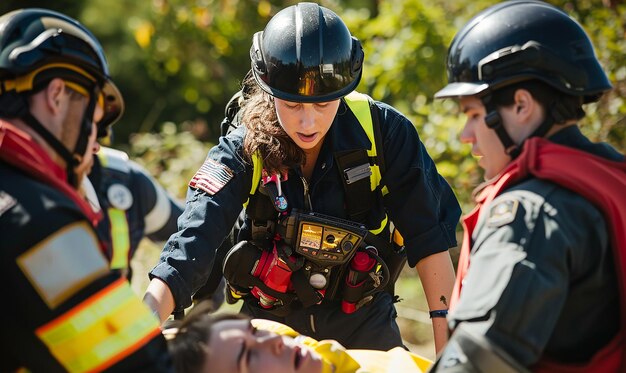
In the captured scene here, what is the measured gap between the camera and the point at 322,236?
3.99 m

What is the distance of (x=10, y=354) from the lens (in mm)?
2609

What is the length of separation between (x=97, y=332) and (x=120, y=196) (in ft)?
11.2

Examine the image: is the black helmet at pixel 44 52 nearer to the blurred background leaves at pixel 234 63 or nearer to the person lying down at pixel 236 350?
the person lying down at pixel 236 350

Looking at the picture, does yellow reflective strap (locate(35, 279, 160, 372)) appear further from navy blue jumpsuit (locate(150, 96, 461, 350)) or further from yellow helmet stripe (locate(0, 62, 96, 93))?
navy blue jumpsuit (locate(150, 96, 461, 350))

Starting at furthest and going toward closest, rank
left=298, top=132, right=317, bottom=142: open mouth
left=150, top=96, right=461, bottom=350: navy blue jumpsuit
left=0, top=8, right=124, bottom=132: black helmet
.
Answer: left=298, top=132, right=317, bottom=142: open mouth, left=150, top=96, right=461, bottom=350: navy blue jumpsuit, left=0, top=8, right=124, bottom=132: black helmet

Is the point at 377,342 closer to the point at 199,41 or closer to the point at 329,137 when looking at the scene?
the point at 329,137

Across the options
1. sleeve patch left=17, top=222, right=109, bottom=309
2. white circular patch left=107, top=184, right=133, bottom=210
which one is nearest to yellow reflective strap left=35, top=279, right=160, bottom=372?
sleeve patch left=17, top=222, right=109, bottom=309

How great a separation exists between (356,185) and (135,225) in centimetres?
247

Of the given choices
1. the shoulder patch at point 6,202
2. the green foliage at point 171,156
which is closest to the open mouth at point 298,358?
the shoulder patch at point 6,202

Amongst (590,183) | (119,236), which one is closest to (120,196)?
(119,236)

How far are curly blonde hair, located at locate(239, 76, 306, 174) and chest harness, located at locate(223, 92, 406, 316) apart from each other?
63mm

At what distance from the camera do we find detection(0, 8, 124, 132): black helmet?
282cm

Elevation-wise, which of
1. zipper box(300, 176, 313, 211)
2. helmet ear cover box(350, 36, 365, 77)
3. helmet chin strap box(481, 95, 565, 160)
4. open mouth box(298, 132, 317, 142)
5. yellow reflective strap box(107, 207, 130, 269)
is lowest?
yellow reflective strap box(107, 207, 130, 269)

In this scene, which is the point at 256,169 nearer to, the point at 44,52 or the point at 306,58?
the point at 306,58
